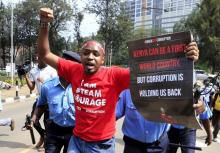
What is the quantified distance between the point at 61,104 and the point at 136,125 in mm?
1201

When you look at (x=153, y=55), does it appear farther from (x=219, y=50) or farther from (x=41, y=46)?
(x=219, y=50)

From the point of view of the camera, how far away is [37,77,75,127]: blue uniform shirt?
5762 millimetres

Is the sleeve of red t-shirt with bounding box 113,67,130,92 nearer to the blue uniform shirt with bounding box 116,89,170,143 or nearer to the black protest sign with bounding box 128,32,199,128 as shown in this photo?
the black protest sign with bounding box 128,32,199,128

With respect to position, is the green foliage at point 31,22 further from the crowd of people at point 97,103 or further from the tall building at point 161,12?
the crowd of people at point 97,103

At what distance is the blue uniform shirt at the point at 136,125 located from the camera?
4855 millimetres

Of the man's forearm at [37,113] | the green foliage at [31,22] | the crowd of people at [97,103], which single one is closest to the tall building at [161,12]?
the green foliage at [31,22]

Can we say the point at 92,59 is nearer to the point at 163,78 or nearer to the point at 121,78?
the point at 121,78

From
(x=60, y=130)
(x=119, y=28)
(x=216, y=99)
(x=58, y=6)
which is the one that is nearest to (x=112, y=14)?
(x=119, y=28)

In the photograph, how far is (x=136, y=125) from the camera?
4891 mm

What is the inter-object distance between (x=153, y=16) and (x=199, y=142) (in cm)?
9713

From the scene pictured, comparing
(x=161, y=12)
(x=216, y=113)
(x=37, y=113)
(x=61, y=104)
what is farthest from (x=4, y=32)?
(x=61, y=104)

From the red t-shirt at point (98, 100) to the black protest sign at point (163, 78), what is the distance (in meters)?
0.33

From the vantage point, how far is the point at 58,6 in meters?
66.9

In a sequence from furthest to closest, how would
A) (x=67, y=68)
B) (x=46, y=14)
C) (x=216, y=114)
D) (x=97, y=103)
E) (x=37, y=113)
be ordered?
(x=216, y=114) < (x=37, y=113) < (x=67, y=68) < (x=97, y=103) < (x=46, y=14)
